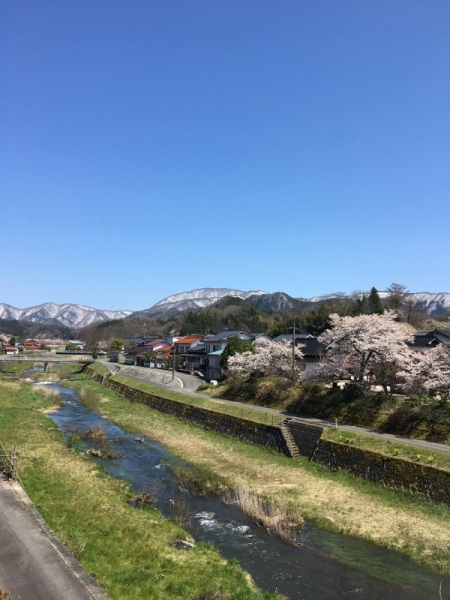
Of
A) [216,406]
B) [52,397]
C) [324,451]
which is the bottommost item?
[52,397]

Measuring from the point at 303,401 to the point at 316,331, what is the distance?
49105 millimetres

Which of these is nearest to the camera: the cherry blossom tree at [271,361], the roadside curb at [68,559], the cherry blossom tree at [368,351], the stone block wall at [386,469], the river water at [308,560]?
the roadside curb at [68,559]

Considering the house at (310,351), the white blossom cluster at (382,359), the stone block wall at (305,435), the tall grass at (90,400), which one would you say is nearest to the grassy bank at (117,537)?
the stone block wall at (305,435)

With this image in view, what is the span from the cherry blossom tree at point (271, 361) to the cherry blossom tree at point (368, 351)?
24.5 ft

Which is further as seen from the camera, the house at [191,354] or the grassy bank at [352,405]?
the house at [191,354]

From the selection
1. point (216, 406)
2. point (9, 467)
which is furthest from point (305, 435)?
point (9, 467)

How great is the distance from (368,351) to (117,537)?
74.5 feet

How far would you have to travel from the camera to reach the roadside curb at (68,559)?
31.8ft

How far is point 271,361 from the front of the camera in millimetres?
42062

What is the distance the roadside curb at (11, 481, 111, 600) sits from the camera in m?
9.68

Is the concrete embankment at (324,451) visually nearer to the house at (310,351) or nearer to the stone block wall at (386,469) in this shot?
the stone block wall at (386,469)

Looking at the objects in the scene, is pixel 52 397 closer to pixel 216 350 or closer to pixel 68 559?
pixel 216 350

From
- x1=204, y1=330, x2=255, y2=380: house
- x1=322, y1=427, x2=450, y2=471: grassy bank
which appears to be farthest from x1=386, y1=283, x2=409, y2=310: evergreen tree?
x1=322, y1=427, x2=450, y2=471: grassy bank

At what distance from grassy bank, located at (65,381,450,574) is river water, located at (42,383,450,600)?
838mm
